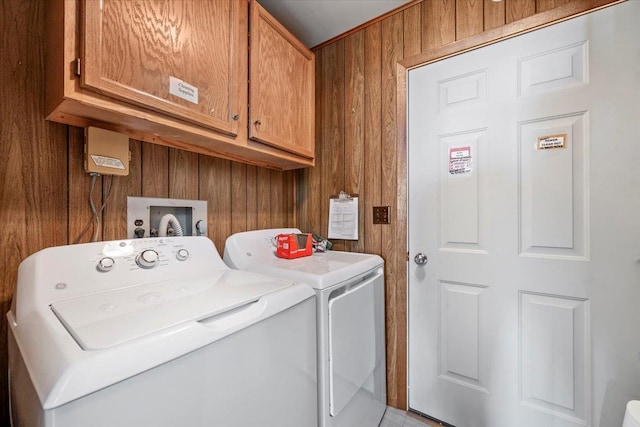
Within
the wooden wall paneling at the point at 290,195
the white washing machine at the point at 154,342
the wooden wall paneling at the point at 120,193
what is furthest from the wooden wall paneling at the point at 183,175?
the wooden wall paneling at the point at 290,195

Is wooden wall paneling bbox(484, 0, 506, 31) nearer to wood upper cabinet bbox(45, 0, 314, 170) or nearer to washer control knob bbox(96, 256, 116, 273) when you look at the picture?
wood upper cabinet bbox(45, 0, 314, 170)

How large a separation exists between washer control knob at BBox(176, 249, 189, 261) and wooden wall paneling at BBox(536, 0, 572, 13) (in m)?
1.90

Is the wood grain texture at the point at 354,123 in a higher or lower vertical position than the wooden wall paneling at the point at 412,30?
lower

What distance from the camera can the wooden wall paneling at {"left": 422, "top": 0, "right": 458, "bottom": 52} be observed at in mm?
1435

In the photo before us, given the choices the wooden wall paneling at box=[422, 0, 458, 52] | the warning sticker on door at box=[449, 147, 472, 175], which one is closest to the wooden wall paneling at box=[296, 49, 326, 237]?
the wooden wall paneling at box=[422, 0, 458, 52]

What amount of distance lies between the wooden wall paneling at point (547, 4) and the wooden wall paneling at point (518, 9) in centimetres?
2

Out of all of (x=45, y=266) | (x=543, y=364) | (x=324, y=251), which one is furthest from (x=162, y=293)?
(x=543, y=364)

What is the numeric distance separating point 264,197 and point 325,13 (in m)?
1.18

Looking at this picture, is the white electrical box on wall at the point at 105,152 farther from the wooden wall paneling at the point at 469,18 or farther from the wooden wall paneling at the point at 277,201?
the wooden wall paneling at the point at 469,18

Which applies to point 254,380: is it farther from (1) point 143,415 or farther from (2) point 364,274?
(2) point 364,274

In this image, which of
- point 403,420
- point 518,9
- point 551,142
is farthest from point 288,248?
point 518,9

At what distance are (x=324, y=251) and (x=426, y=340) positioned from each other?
2.55ft

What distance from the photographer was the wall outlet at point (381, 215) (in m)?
1.64

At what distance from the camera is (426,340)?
154 cm
